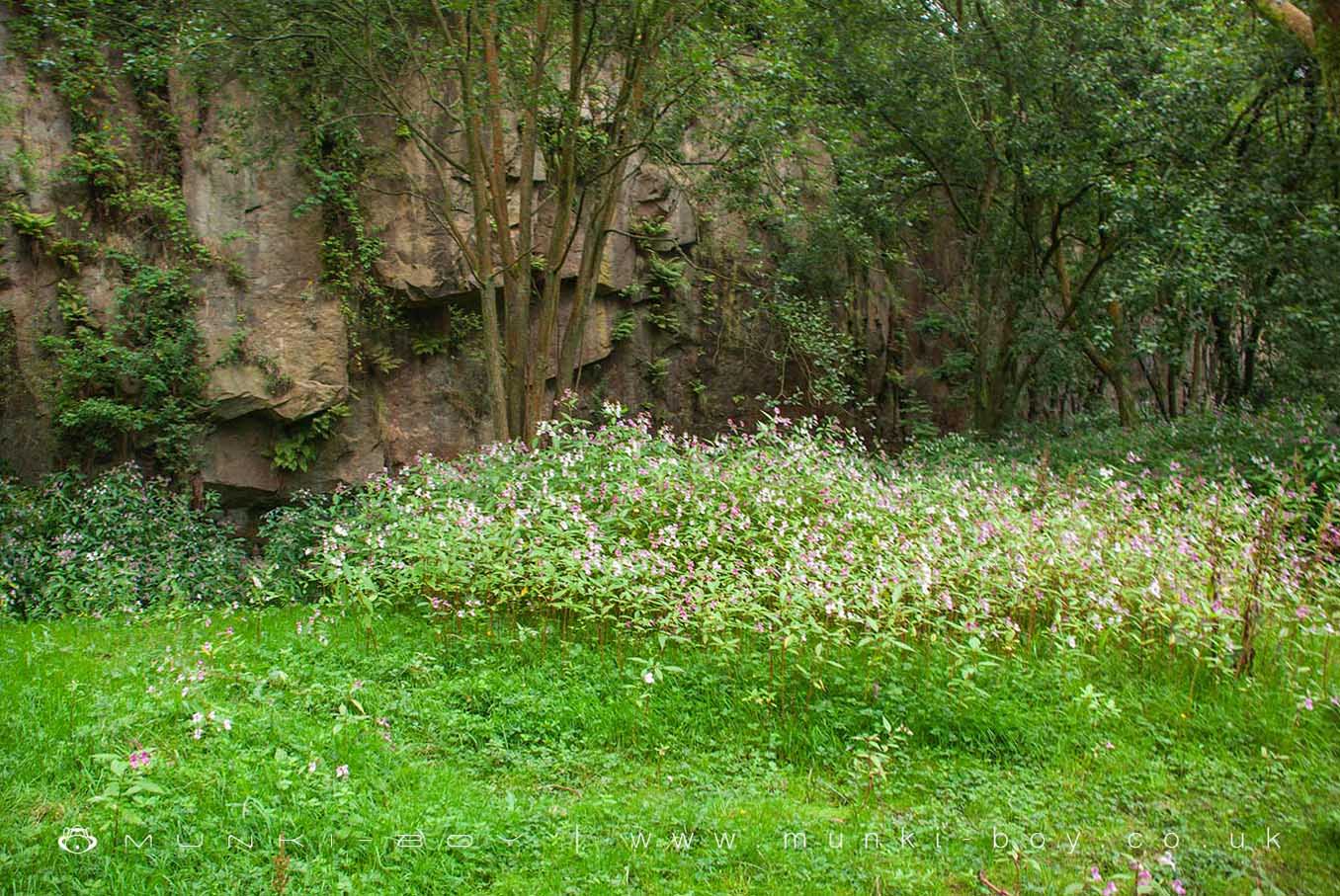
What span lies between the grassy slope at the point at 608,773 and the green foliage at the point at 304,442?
4.99m


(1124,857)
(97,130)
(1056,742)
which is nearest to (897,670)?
(1056,742)

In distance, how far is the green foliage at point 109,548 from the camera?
746cm

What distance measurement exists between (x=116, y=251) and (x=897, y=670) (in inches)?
368

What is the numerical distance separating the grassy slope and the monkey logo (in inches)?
1.5

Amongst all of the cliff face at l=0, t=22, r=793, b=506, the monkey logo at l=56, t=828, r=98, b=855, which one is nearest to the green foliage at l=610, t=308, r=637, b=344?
the cliff face at l=0, t=22, r=793, b=506

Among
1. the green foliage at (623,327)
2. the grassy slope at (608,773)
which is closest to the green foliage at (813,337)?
the green foliage at (623,327)

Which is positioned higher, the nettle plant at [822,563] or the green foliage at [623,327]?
the green foliage at [623,327]

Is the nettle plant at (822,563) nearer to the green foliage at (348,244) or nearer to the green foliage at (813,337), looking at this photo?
the green foliage at (348,244)

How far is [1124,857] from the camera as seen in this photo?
3.50 m

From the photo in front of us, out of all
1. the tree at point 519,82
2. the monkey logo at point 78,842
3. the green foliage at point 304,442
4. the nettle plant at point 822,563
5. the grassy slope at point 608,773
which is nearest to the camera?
the monkey logo at point 78,842

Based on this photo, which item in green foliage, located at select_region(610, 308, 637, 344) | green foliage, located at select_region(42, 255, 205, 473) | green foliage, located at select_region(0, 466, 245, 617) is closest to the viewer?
green foliage, located at select_region(0, 466, 245, 617)

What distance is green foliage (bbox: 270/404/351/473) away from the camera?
10.4 meters

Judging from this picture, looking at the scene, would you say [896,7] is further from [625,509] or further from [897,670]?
[897,670]

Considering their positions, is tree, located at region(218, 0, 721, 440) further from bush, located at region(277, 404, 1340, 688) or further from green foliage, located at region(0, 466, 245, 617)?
green foliage, located at region(0, 466, 245, 617)
